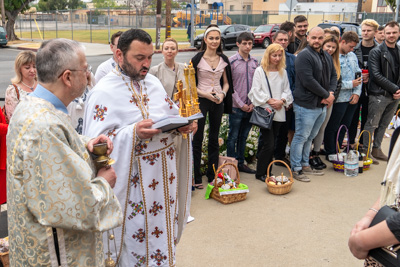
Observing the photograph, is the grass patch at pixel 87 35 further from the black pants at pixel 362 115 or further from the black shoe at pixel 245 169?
the black shoe at pixel 245 169

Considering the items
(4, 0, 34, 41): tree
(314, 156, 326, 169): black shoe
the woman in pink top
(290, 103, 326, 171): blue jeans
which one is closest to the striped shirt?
the woman in pink top

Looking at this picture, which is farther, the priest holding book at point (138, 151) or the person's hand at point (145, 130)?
the priest holding book at point (138, 151)

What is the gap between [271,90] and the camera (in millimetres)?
5738

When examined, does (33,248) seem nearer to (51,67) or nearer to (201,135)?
(51,67)

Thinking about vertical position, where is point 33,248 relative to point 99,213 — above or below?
below

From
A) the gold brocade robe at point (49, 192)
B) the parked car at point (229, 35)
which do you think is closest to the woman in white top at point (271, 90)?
the gold brocade robe at point (49, 192)

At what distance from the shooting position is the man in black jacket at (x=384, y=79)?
645 cm

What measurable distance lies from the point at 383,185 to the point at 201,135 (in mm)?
3377

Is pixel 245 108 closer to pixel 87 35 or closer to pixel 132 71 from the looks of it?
pixel 132 71

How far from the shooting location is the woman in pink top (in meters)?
5.43

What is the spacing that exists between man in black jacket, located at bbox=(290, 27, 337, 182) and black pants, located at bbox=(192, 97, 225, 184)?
1.18 m

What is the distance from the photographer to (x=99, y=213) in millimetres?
1905

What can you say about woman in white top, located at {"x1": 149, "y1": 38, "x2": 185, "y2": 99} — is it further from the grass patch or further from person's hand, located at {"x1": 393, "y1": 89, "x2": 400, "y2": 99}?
the grass patch

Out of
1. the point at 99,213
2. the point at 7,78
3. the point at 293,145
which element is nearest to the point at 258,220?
the point at 293,145
